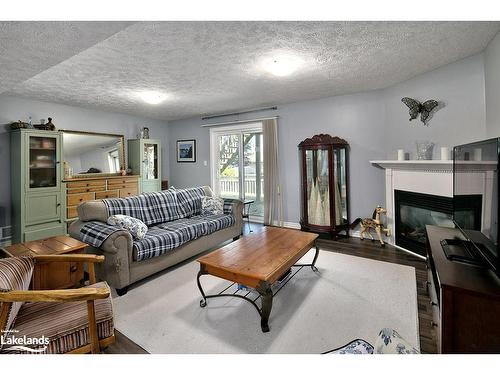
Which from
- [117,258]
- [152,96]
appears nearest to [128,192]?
[152,96]

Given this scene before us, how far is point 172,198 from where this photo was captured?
142 inches

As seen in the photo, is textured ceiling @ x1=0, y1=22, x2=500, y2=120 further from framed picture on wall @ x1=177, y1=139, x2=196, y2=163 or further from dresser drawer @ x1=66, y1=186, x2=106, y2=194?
framed picture on wall @ x1=177, y1=139, x2=196, y2=163

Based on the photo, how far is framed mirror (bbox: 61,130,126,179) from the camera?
4441 millimetres

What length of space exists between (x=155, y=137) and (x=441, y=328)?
237 inches

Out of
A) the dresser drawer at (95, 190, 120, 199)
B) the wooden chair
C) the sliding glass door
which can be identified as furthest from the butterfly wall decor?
the dresser drawer at (95, 190, 120, 199)

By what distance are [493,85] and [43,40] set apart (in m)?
3.73

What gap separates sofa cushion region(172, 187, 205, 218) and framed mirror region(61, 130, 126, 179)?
2.13 m

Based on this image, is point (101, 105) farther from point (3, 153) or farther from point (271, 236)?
point (271, 236)

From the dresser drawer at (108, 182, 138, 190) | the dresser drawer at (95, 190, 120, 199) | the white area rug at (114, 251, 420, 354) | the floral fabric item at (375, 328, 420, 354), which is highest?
the dresser drawer at (108, 182, 138, 190)

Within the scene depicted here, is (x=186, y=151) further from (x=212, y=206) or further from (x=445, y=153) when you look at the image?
(x=445, y=153)

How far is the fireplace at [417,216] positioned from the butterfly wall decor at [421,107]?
986 millimetres

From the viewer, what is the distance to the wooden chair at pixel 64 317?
1185 millimetres

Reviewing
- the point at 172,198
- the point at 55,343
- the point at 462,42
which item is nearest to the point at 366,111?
the point at 462,42
